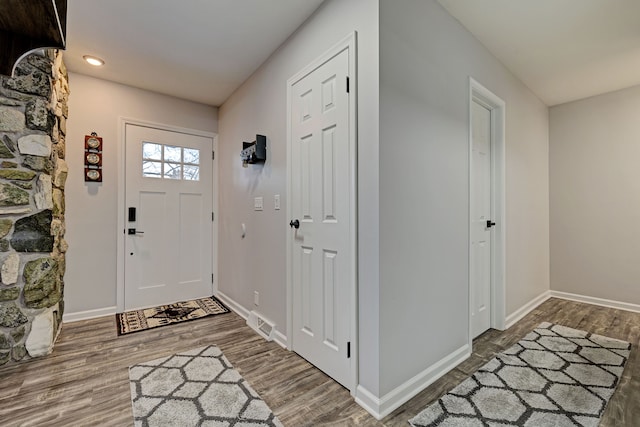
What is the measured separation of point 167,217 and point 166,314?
3.68 ft

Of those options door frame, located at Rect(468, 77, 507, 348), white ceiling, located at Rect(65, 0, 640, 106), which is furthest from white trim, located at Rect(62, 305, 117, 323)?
door frame, located at Rect(468, 77, 507, 348)

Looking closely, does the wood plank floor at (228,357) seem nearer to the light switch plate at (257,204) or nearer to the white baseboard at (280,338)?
the white baseboard at (280,338)

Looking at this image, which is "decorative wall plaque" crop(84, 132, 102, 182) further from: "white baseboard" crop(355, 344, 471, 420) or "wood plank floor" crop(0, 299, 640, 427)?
"white baseboard" crop(355, 344, 471, 420)

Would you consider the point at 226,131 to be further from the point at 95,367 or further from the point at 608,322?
the point at 608,322

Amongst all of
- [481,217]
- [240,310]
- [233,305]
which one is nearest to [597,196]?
→ [481,217]

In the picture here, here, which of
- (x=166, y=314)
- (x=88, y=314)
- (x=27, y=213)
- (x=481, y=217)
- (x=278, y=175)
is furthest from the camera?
(x=166, y=314)

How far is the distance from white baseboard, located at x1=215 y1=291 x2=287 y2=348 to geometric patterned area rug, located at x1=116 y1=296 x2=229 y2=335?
62mm

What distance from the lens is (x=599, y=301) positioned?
3.44m

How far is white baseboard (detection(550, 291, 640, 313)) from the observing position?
3211 millimetres

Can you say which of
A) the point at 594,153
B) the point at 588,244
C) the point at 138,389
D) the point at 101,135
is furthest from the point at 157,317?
the point at 594,153

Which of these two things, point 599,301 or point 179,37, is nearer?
point 179,37

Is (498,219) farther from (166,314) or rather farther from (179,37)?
(166,314)

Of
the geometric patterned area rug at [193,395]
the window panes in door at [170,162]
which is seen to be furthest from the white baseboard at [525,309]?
the window panes in door at [170,162]

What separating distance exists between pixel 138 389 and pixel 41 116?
7.12 ft
